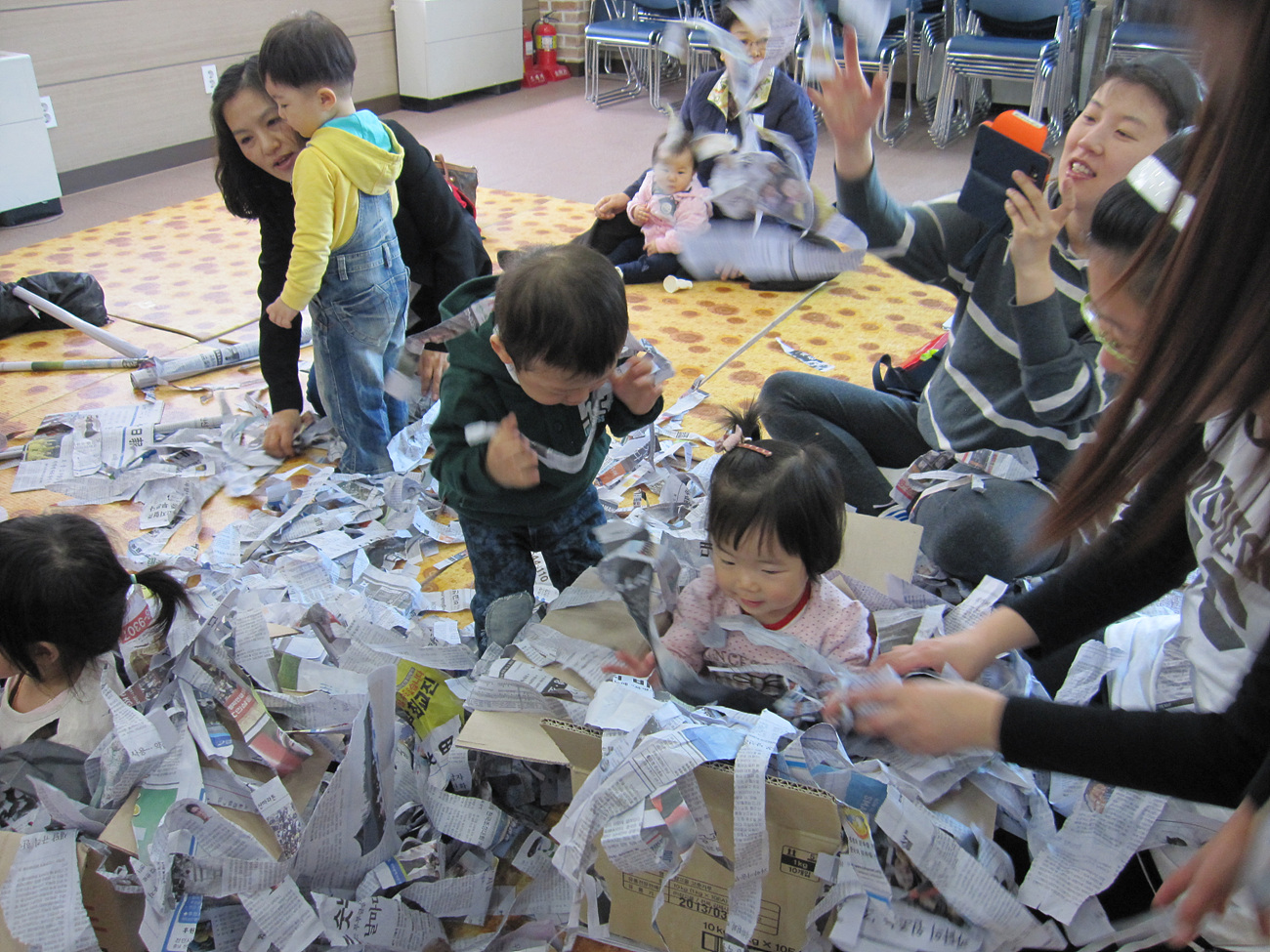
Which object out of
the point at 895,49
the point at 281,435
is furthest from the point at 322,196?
the point at 895,49

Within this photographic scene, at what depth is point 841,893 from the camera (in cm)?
111

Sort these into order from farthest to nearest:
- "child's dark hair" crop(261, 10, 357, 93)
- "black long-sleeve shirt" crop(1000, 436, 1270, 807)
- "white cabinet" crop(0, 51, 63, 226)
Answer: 1. "white cabinet" crop(0, 51, 63, 226)
2. "child's dark hair" crop(261, 10, 357, 93)
3. "black long-sleeve shirt" crop(1000, 436, 1270, 807)

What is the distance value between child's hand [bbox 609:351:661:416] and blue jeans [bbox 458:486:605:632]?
0.85 ft

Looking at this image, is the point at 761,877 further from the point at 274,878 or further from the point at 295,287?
the point at 295,287

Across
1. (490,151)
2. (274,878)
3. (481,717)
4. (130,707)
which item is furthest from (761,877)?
(490,151)

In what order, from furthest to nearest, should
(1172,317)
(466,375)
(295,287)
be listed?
1. (295,287)
2. (466,375)
3. (1172,317)

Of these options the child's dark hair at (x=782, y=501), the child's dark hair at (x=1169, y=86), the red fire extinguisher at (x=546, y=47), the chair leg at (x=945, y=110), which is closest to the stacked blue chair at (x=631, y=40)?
the red fire extinguisher at (x=546, y=47)

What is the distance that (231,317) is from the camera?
3266mm

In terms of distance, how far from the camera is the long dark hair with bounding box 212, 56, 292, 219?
2049mm

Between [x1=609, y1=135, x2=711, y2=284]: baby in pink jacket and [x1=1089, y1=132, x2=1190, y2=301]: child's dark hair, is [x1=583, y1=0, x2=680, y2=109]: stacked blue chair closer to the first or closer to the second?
[x1=609, y1=135, x2=711, y2=284]: baby in pink jacket

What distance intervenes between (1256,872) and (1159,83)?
1260 millimetres

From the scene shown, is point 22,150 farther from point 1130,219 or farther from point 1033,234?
point 1130,219

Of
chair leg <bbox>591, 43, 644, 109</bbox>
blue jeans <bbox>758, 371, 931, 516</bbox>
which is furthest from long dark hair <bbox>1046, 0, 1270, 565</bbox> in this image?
chair leg <bbox>591, 43, 644, 109</bbox>

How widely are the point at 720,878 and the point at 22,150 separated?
14.2 ft
